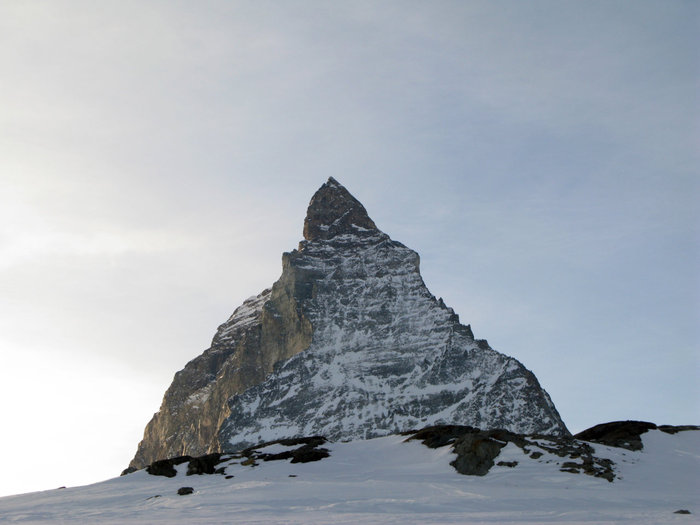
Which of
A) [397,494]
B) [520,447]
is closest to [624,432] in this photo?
[520,447]

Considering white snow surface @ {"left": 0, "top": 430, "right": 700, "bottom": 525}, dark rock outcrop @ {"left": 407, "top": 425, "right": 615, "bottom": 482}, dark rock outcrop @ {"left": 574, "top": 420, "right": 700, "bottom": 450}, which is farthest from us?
dark rock outcrop @ {"left": 574, "top": 420, "right": 700, "bottom": 450}

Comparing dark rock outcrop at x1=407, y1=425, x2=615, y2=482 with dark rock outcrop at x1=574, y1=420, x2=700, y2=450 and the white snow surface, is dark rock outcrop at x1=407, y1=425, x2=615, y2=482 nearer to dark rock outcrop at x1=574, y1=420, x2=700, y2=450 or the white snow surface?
the white snow surface

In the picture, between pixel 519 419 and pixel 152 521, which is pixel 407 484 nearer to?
pixel 152 521

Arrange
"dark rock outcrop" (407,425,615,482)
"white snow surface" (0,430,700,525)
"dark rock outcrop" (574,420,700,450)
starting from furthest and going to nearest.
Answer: "dark rock outcrop" (574,420,700,450), "dark rock outcrop" (407,425,615,482), "white snow surface" (0,430,700,525)

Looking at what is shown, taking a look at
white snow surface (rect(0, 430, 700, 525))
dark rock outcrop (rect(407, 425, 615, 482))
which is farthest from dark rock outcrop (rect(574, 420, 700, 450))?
dark rock outcrop (rect(407, 425, 615, 482))

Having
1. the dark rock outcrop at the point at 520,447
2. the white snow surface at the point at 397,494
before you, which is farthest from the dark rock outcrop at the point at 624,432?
the dark rock outcrop at the point at 520,447

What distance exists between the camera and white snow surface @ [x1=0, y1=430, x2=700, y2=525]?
38.2 metres

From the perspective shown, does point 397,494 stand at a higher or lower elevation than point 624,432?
lower

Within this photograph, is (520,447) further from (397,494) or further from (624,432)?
(397,494)

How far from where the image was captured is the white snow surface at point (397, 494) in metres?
38.2

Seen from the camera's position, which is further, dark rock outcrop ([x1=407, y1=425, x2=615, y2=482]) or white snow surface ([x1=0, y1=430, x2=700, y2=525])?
dark rock outcrop ([x1=407, y1=425, x2=615, y2=482])

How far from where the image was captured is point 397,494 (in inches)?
1721

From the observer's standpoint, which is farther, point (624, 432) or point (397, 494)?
point (624, 432)

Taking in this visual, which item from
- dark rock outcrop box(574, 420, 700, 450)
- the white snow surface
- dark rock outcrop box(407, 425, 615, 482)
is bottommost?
the white snow surface
